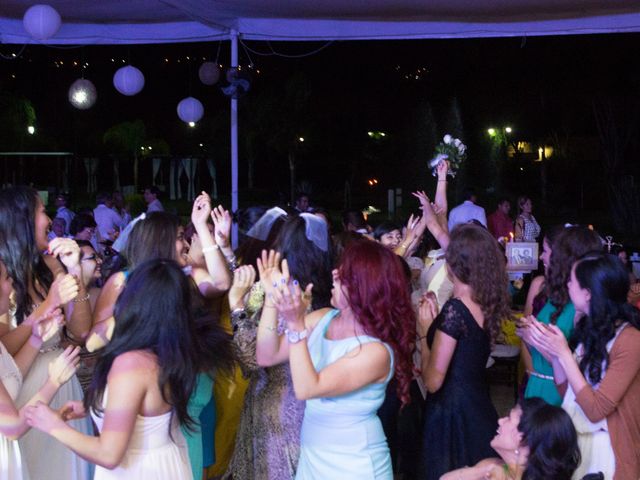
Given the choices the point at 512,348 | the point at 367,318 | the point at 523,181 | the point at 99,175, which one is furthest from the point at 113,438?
the point at 99,175

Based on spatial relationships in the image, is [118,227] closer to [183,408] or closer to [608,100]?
[183,408]

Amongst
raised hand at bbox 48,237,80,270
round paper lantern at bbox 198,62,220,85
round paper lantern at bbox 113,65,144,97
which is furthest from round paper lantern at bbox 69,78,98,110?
raised hand at bbox 48,237,80,270

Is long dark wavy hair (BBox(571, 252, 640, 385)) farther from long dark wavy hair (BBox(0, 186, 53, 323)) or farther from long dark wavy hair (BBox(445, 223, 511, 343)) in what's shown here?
long dark wavy hair (BBox(0, 186, 53, 323))

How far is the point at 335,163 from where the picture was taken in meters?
28.0

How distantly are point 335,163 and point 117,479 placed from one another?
84.5 feet

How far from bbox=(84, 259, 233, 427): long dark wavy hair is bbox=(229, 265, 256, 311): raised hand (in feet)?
2.33

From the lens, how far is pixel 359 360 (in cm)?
259

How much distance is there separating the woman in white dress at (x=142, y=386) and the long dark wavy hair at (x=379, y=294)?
516mm

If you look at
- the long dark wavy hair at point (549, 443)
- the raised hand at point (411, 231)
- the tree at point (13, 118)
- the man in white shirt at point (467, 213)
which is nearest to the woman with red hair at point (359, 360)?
the long dark wavy hair at point (549, 443)

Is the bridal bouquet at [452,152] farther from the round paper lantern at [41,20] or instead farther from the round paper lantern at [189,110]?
the round paper lantern at [189,110]

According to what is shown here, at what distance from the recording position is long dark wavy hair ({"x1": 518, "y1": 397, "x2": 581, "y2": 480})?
2.71m

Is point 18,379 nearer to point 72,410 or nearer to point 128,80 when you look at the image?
point 72,410

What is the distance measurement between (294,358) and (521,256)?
4283 millimetres

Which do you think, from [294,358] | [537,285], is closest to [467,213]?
[537,285]
